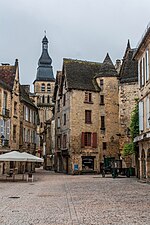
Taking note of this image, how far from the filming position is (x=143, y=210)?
12242mm

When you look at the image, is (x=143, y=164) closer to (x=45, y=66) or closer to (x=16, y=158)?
(x=16, y=158)

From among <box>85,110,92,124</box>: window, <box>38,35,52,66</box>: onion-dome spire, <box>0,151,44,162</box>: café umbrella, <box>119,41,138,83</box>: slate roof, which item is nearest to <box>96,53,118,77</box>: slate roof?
<box>119,41,138,83</box>: slate roof

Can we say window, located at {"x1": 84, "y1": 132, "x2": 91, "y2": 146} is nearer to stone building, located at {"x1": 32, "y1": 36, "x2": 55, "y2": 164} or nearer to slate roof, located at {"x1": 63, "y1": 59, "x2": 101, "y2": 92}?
slate roof, located at {"x1": 63, "y1": 59, "x2": 101, "y2": 92}

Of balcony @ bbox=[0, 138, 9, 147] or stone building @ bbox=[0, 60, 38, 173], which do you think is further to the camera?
stone building @ bbox=[0, 60, 38, 173]

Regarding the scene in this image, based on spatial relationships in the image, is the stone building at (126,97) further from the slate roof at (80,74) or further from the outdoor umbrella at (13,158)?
the outdoor umbrella at (13,158)

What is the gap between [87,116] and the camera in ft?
145

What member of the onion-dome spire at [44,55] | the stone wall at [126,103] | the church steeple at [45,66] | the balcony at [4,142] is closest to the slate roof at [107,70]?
the stone wall at [126,103]

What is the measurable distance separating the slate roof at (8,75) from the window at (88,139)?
32.5ft

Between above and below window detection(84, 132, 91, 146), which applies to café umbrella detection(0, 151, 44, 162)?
below

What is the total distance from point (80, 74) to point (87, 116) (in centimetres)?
532

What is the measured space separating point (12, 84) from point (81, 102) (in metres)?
8.38

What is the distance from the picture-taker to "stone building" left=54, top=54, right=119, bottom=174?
43219 millimetres

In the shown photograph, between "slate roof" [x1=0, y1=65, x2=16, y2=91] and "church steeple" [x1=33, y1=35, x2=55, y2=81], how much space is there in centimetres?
7022

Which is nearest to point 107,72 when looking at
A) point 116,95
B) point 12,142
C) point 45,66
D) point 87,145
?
point 116,95
